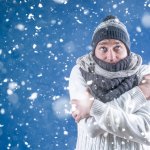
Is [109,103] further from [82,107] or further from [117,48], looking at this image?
[117,48]

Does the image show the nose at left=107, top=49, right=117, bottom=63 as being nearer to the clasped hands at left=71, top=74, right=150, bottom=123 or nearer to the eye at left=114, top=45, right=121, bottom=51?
the eye at left=114, top=45, right=121, bottom=51

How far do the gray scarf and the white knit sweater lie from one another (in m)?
0.03

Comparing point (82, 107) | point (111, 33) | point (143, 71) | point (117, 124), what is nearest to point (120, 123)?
point (117, 124)

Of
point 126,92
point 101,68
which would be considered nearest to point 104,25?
point 101,68

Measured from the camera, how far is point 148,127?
3.51ft

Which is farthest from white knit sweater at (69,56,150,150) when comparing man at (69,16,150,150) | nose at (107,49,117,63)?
nose at (107,49,117,63)

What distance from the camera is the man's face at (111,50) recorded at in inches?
46.9

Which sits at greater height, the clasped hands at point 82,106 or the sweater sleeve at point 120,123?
the clasped hands at point 82,106

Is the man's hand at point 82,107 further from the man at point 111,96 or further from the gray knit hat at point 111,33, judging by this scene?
the gray knit hat at point 111,33

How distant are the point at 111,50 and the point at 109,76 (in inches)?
3.6

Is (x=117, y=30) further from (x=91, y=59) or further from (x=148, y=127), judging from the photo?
(x=148, y=127)

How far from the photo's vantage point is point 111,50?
46.8 inches

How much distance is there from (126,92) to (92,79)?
0.12 metres

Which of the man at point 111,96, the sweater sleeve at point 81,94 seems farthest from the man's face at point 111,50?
the sweater sleeve at point 81,94
